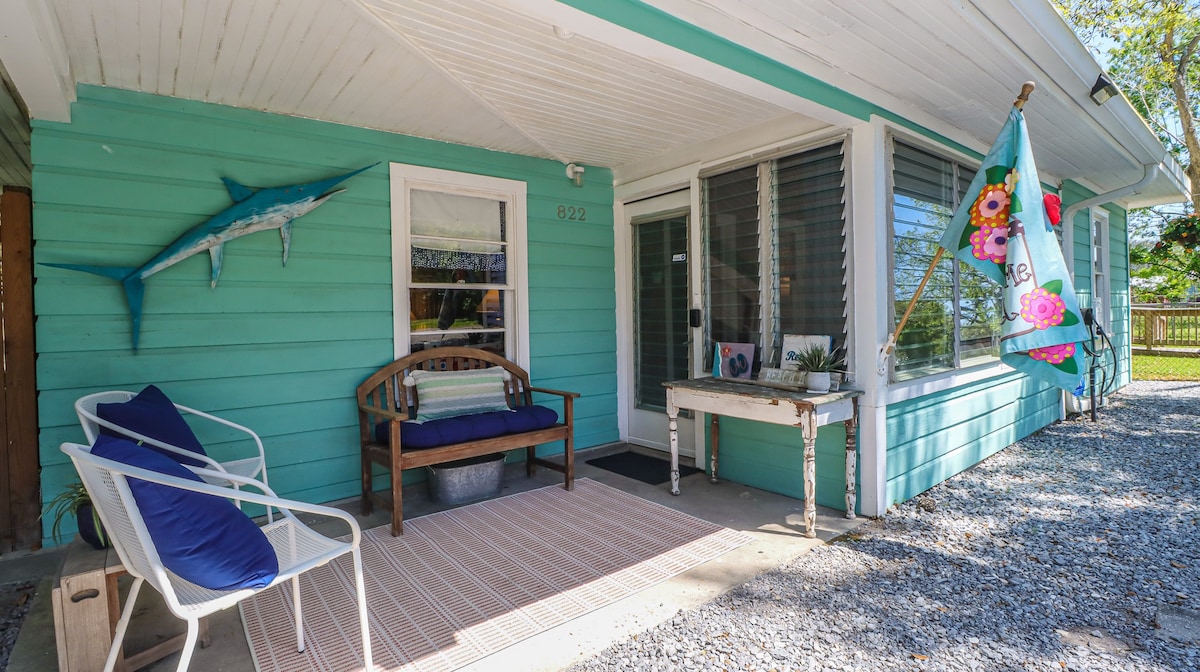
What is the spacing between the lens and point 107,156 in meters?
2.95

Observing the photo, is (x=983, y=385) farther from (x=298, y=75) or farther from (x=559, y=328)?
(x=298, y=75)

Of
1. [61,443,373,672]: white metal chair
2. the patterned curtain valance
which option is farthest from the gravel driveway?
the patterned curtain valance

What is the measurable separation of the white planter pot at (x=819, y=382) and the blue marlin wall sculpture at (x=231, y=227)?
9.79 feet

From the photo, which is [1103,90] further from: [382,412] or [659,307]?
[382,412]

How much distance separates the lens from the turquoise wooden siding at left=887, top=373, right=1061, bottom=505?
352 centimetres

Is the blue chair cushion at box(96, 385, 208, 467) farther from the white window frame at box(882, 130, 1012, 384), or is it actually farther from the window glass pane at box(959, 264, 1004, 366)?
the window glass pane at box(959, 264, 1004, 366)

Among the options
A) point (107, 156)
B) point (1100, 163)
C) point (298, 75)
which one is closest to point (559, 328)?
point (298, 75)

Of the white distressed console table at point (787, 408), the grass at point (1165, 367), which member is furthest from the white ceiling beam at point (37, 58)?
the grass at point (1165, 367)

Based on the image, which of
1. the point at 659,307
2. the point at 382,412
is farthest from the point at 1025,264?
the point at 382,412

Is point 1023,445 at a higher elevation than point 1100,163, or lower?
lower

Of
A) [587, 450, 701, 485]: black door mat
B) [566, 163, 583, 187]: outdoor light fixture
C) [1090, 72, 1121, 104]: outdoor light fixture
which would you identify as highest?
[1090, 72, 1121, 104]: outdoor light fixture

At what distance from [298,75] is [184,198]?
952 millimetres

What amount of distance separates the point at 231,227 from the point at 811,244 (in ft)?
10.9

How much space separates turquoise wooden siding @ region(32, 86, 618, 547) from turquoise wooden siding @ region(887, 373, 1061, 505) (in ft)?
10.6
